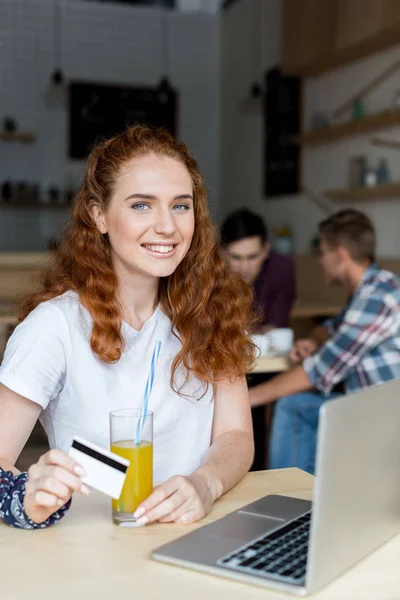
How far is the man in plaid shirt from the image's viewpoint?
2.48m

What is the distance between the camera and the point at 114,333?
4.35 ft

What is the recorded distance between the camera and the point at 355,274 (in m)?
2.81

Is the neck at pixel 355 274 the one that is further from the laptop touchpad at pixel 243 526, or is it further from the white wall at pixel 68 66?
the white wall at pixel 68 66

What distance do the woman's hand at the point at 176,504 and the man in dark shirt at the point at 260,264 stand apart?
205 cm

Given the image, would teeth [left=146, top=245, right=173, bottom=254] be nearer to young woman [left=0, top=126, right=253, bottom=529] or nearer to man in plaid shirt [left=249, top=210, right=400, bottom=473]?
young woman [left=0, top=126, right=253, bottom=529]

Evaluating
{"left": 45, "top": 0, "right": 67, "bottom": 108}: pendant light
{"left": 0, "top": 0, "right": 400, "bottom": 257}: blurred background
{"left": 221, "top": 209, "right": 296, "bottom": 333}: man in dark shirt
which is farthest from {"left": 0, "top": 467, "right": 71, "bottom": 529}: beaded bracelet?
{"left": 45, "top": 0, "right": 67, "bottom": 108}: pendant light

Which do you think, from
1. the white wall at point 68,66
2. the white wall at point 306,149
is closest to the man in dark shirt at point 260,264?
the white wall at point 306,149

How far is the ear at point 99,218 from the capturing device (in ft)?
4.59

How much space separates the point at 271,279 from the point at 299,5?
2.80m

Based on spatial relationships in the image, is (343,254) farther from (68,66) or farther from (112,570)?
(68,66)

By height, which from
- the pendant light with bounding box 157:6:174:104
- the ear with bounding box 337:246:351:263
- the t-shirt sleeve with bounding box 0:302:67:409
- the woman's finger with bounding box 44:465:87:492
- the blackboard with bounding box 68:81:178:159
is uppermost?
the pendant light with bounding box 157:6:174:104

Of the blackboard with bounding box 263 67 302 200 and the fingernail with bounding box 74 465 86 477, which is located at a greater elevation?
the blackboard with bounding box 263 67 302 200

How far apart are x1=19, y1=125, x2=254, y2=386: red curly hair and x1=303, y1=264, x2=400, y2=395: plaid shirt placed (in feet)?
3.44

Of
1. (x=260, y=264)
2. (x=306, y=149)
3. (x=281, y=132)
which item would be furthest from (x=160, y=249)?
(x=281, y=132)
